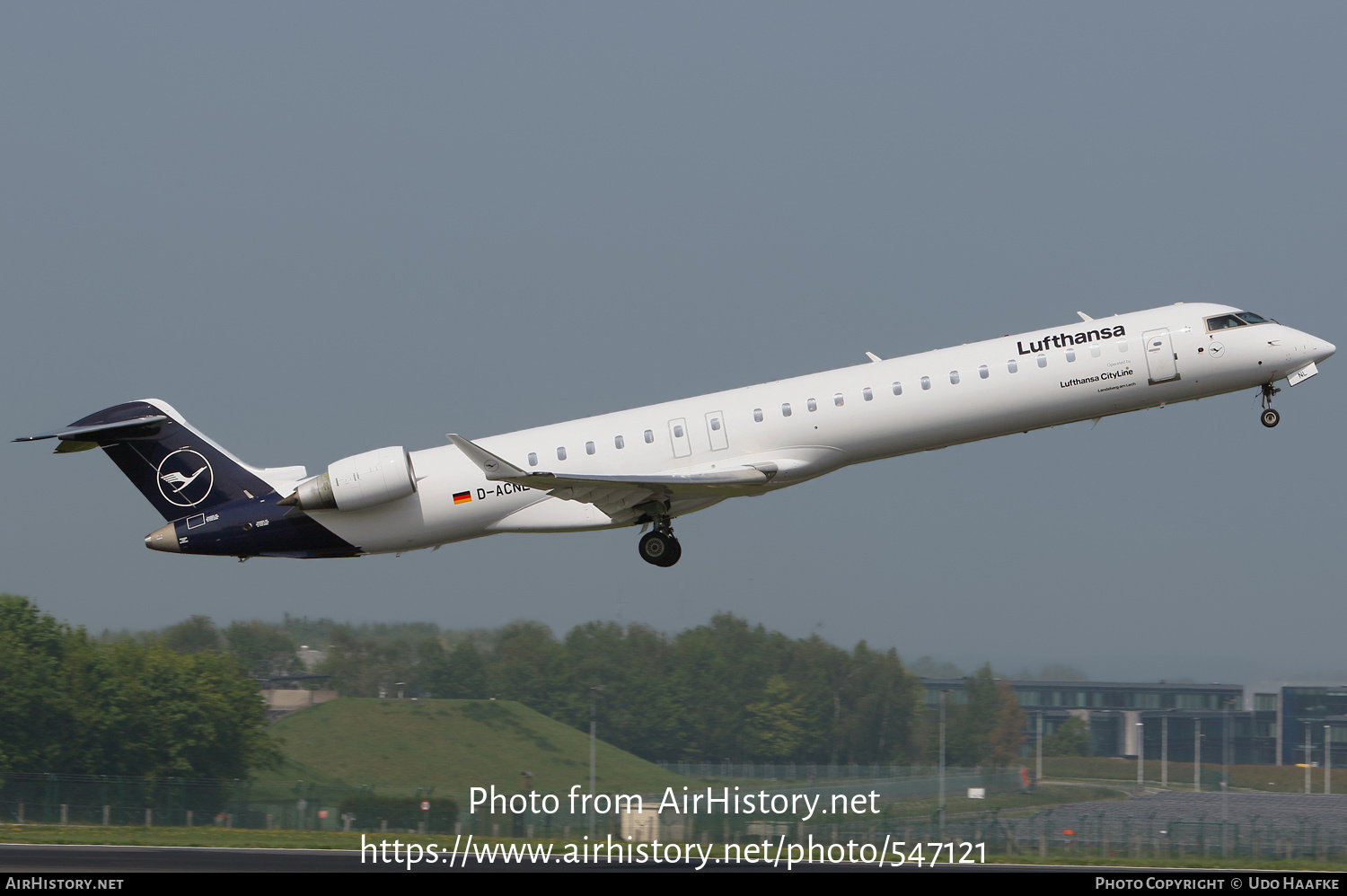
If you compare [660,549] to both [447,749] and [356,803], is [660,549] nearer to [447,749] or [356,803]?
[356,803]

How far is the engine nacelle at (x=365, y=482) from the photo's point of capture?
1037 inches

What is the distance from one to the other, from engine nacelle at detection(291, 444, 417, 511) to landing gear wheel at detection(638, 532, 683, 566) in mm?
4668

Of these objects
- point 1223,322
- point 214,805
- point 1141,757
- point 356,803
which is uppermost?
point 1223,322

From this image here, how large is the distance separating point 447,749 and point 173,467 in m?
17.9

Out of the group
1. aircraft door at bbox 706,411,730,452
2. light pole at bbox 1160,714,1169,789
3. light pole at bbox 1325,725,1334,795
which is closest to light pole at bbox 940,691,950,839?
light pole at bbox 1160,714,1169,789

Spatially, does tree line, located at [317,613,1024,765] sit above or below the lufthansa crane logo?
below

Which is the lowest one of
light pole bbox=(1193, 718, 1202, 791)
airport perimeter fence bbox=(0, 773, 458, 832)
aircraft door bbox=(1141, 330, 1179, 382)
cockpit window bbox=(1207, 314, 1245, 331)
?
airport perimeter fence bbox=(0, 773, 458, 832)

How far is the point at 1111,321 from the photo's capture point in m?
25.6

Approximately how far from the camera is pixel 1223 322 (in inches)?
1000

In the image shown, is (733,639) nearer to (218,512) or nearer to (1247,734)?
(1247,734)

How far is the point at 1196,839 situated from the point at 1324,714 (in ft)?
95.8

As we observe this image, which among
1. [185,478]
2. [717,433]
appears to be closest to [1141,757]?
[717,433]

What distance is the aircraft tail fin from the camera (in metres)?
27.8

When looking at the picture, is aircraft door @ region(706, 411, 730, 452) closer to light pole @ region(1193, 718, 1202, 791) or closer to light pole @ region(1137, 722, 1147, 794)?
light pole @ region(1137, 722, 1147, 794)
